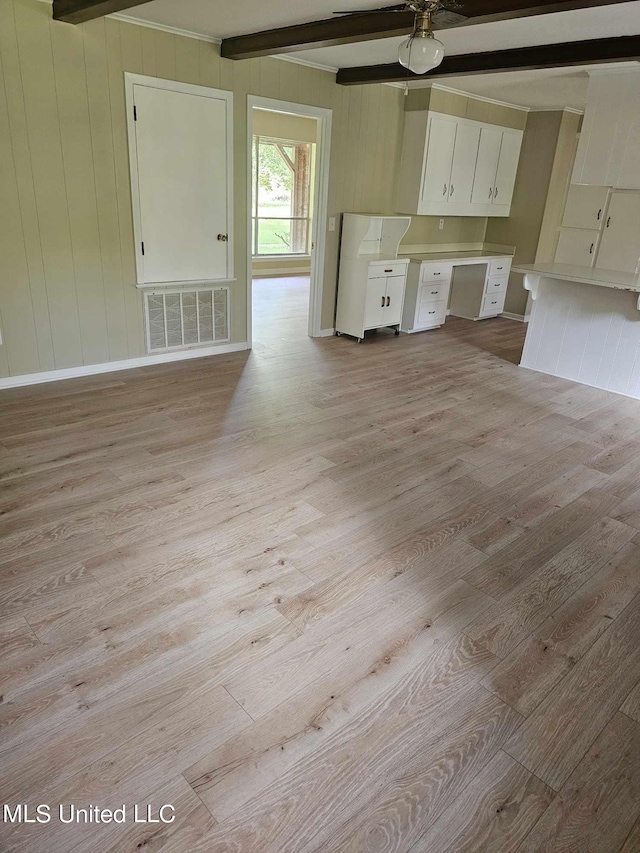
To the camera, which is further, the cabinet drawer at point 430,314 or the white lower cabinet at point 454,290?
the cabinet drawer at point 430,314

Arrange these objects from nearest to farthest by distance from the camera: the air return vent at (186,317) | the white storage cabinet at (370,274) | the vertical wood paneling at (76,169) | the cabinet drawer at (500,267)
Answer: the vertical wood paneling at (76,169)
the air return vent at (186,317)
the white storage cabinet at (370,274)
the cabinet drawer at (500,267)

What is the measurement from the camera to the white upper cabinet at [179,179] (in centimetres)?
444

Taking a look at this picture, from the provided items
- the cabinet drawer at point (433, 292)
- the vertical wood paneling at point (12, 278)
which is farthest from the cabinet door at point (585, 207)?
the vertical wood paneling at point (12, 278)

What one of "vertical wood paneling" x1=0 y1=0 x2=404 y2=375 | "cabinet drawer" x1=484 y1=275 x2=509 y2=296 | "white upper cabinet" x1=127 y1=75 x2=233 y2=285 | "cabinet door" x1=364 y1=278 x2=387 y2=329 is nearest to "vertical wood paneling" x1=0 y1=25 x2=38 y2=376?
"vertical wood paneling" x1=0 y1=0 x2=404 y2=375

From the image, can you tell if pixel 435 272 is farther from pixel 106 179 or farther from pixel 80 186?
pixel 80 186

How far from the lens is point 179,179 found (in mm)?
4734

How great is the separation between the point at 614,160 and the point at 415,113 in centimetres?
216

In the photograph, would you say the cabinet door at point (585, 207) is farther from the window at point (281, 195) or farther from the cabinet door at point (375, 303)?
the window at point (281, 195)

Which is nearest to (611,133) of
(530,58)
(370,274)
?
(530,58)

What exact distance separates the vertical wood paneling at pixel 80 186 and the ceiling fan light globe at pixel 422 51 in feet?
8.71

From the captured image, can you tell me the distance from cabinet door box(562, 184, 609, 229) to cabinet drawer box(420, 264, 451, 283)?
4.27 feet

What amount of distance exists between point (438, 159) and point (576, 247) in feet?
5.73

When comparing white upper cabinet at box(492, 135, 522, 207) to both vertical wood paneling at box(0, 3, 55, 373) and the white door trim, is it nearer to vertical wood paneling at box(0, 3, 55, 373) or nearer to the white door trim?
the white door trim

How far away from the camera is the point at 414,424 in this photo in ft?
13.5
